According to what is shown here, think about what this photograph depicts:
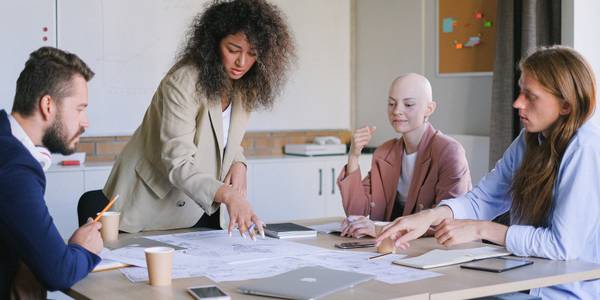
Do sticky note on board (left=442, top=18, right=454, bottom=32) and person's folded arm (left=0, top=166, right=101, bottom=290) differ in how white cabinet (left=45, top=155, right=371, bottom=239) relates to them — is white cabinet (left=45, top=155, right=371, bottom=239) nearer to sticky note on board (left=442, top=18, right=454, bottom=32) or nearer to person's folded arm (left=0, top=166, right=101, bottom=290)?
sticky note on board (left=442, top=18, right=454, bottom=32)

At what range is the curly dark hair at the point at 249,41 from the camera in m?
2.82

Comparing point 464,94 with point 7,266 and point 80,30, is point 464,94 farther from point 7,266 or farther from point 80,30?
point 7,266

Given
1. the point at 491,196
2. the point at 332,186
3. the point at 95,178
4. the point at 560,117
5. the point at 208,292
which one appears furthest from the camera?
the point at 332,186

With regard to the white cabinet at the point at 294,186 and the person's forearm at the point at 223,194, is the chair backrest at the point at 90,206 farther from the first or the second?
the white cabinet at the point at 294,186

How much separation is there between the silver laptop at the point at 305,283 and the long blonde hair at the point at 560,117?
0.64m

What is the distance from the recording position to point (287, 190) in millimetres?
5098

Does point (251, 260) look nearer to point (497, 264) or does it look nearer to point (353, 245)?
point (353, 245)

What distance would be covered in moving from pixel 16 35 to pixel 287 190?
1.84 meters

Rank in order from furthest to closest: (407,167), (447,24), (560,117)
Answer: (447,24), (407,167), (560,117)

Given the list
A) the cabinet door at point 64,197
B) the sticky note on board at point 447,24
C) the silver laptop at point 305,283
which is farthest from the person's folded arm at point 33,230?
the sticky note on board at point 447,24

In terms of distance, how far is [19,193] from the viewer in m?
1.87

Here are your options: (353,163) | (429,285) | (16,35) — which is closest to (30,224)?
(429,285)

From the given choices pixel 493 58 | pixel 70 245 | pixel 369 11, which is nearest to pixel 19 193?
pixel 70 245

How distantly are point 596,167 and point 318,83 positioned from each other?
3448 mm
